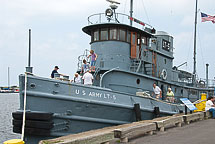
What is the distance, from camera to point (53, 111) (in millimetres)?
7977

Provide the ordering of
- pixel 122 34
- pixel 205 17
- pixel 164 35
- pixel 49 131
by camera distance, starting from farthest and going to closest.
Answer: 1. pixel 205 17
2. pixel 164 35
3. pixel 122 34
4. pixel 49 131

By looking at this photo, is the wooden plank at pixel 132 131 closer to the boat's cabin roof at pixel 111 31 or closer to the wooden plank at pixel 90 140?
the wooden plank at pixel 90 140

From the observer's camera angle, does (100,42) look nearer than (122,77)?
No

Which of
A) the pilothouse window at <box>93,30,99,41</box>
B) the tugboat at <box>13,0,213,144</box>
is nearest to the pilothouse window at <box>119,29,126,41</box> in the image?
the tugboat at <box>13,0,213,144</box>

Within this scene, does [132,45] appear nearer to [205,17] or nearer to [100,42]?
[100,42]

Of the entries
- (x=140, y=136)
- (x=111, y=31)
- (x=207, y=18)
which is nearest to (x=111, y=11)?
(x=111, y=31)

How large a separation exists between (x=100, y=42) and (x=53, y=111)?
5.13m

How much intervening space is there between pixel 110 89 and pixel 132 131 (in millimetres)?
3544

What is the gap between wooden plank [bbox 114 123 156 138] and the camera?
6.39 meters

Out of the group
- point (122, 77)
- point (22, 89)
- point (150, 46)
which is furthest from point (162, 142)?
point (150, 46)

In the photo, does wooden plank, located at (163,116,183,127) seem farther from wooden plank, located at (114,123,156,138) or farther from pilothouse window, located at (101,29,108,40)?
pilothouse window, located at (101,29,108,40)

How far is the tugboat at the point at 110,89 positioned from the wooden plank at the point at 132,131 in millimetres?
2235

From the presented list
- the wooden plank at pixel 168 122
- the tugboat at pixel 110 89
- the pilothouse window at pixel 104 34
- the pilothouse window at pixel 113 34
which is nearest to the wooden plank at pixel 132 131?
the wooden plank at pixel 168 122

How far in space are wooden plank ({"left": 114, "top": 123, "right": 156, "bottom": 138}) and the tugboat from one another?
88.0 inches
